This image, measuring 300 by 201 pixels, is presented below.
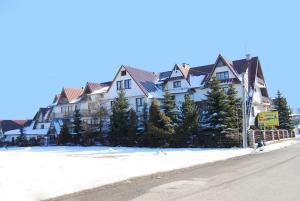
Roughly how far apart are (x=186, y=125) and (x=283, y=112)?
27.6m

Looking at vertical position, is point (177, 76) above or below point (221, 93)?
above

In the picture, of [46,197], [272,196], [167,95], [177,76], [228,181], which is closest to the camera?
[272,196]

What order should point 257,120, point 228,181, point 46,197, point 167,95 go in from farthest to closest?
1. point 257,120
2. point 167,95
3. point 228,181
4. point 46,197

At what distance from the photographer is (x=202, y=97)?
47.2 metres

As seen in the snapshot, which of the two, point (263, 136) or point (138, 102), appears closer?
point (263, 136)

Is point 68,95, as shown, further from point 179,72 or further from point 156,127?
point 156,127

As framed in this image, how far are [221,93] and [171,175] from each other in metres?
22.2

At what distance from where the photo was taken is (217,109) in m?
35.4

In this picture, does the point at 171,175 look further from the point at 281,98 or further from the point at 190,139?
the point at 281,98

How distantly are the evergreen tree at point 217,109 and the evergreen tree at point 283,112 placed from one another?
25.7 m

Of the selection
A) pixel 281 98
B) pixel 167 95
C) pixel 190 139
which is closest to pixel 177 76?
pixel 167 95

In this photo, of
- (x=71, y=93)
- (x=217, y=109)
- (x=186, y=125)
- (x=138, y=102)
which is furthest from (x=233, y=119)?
(x=71, y=93)

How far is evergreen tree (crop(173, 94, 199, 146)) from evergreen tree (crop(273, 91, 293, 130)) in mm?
25850

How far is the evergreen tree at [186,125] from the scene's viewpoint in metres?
36.8
